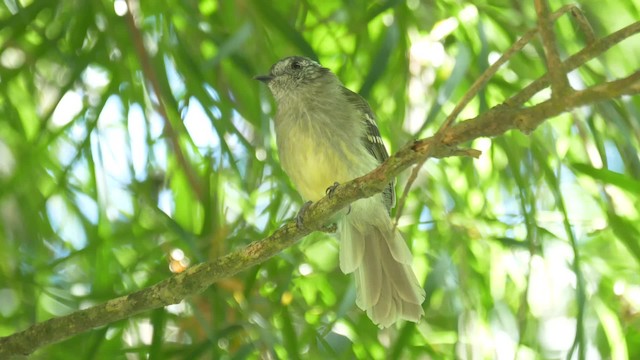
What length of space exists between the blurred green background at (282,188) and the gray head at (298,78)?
0.06 meters

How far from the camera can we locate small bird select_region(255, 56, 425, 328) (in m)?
2.69

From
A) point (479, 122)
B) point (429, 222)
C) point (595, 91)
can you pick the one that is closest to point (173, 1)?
point (429, 222)

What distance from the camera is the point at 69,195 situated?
2.73 m

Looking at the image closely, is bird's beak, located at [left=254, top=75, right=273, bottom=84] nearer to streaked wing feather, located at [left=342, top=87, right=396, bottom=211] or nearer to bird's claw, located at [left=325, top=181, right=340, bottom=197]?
streaked wing feather, located at [left=342, top=87, right=396, bottom=211]

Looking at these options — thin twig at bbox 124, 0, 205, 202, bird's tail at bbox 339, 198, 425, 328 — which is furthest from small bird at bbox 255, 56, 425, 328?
thin twig at bbox 124, 0, 205, 202

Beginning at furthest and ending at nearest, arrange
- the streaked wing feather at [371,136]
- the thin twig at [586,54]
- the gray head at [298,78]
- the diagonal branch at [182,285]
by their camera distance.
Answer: the gray head at [298,78] < the streaked wing feather at [371,136] < the diagonal branch at [182,285] < the thin twig at [586,54]

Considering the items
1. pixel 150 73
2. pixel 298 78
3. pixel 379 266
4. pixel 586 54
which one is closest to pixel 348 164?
pixel 379 266

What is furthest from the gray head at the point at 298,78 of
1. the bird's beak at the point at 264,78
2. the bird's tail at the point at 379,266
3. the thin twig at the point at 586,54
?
the thin twig at the point at 586,54

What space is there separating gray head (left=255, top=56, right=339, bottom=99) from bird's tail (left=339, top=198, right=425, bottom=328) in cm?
47

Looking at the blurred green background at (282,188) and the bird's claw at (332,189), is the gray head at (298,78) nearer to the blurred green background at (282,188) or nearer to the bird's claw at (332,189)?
the blurred green background at (282,188)

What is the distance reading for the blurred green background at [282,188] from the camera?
7.73 ft

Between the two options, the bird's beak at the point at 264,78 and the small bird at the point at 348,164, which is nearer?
the bird's beak at the point at 264,78

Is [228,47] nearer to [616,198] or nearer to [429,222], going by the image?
[429,222]

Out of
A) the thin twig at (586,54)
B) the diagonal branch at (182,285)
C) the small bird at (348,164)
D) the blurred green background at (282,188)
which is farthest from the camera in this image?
the small bird at (348,164)
